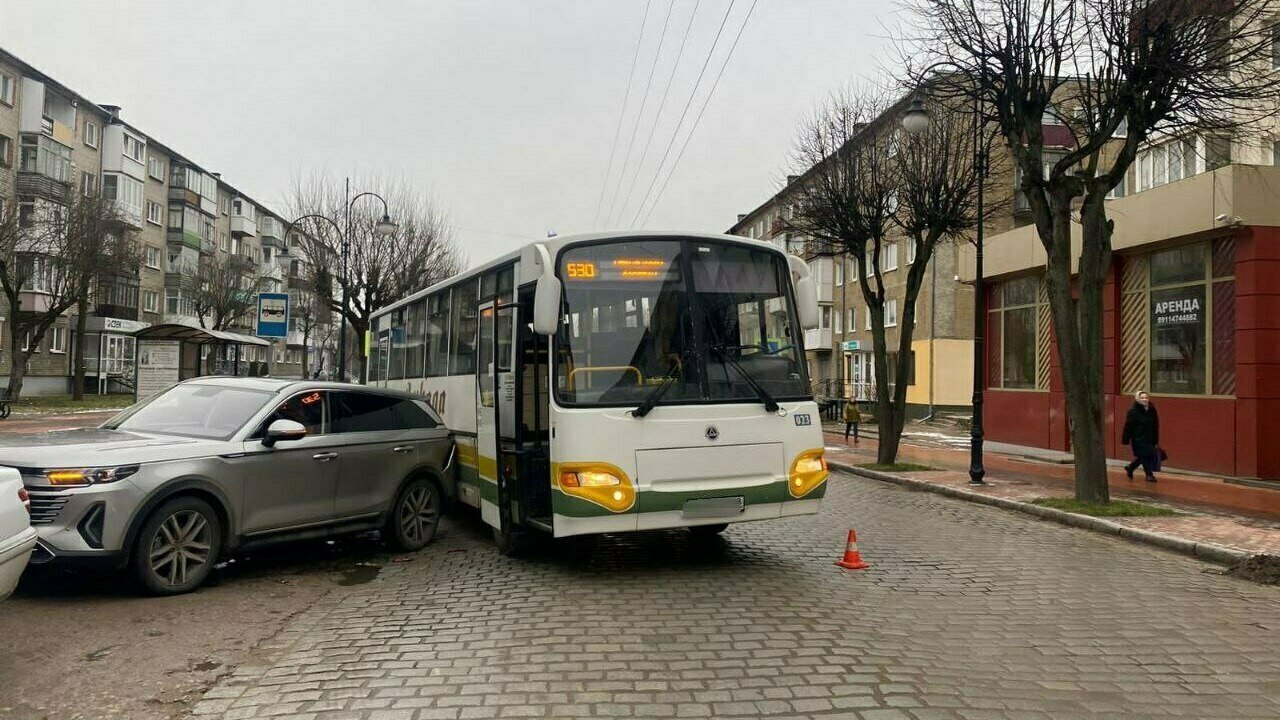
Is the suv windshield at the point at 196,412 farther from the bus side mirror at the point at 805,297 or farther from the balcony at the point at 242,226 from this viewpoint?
the balcony at the point at 242,226

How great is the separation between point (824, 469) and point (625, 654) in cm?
326

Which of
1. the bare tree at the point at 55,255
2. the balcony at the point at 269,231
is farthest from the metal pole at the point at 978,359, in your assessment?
the balcony at the point at 269,231

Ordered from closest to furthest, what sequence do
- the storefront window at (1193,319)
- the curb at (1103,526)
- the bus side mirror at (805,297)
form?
the bus side mirror at (805,297) < the curb at (1103,526) < the storefront window at (1193,319)

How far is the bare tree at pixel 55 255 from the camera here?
32250 millimetres

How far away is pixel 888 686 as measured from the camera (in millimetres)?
4652

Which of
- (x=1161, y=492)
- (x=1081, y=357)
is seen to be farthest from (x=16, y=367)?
(x=1161, y=492)

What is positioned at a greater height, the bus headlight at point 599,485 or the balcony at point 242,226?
the balcony at point 242,226

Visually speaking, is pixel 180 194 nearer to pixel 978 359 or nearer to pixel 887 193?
pixel 887 193

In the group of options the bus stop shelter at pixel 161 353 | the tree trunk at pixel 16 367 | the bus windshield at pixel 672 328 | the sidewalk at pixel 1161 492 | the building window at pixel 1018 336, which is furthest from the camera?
the tree trunk at pixel 16 367

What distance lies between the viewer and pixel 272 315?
20547 millimetres

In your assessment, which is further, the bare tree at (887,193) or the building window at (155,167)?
the building window at (155,167)

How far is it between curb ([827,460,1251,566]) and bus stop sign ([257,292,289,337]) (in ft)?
47.2

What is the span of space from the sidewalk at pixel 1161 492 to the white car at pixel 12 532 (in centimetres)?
1056

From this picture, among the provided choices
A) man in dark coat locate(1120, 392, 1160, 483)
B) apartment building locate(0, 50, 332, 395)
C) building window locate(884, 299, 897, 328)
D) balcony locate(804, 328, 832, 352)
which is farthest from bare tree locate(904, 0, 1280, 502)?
balcony locate(804, 328, 832, 352)
